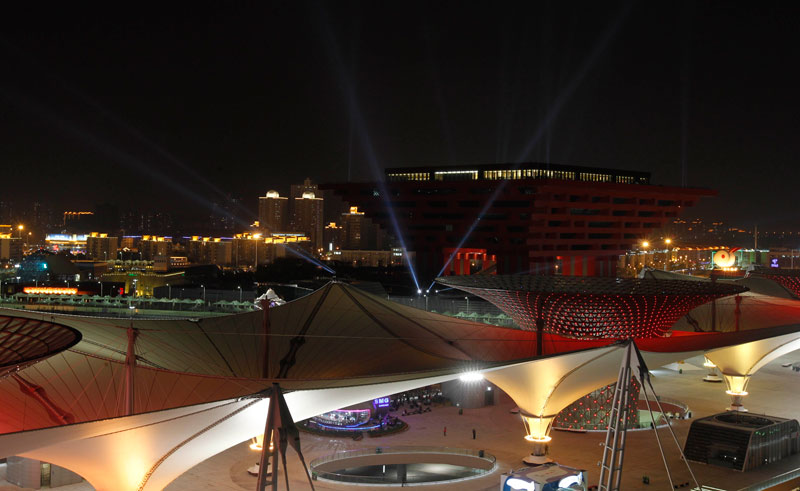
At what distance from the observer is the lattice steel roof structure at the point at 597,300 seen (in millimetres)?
27734

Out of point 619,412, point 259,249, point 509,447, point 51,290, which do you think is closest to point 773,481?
point 509,447

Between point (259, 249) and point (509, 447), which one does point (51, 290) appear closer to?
point (509, 447)

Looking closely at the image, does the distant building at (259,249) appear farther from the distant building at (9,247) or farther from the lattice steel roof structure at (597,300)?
the lattice steel roof structure at (597,300)

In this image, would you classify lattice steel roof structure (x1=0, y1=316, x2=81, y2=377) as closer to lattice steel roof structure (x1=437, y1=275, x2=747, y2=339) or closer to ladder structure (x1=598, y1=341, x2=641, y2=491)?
ladder structure (x1=598, y1=341, x2=641, y2=491)

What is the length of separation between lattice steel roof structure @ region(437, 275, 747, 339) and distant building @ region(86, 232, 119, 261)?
178 meters

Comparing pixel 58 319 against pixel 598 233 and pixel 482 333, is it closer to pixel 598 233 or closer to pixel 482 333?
pixel 482 333

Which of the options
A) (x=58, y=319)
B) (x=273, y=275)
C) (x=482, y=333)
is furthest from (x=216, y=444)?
(x=273, y=275)

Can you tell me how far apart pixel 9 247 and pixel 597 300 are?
18852 centimetres

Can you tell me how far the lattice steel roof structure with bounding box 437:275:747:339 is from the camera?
27.7 m

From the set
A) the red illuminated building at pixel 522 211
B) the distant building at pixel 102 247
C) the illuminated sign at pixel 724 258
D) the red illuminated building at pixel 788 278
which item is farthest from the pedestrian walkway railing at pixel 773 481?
the distant building at pixel 102 247

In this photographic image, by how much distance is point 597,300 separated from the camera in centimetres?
2764

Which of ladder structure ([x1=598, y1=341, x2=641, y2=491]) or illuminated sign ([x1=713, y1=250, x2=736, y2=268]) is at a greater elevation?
illuminated sign ([x1=713, y1=250, x2=736, y2=268])

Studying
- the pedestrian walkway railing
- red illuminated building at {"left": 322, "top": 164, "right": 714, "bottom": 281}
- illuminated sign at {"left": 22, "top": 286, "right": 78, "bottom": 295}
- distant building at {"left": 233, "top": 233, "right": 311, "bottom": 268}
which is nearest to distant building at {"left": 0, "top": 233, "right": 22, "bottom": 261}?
distant building at {"left": 233, "top": 233, "right": 311, "bottom": 268}

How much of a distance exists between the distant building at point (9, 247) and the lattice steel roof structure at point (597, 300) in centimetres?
17698
